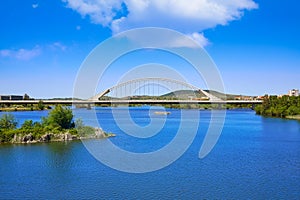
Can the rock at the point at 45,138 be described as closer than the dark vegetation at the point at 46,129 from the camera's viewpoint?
No

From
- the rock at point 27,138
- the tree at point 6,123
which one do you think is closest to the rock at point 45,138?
the rock at point 27,138

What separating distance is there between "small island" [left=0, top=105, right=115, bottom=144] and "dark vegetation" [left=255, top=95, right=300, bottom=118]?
19.4 metres

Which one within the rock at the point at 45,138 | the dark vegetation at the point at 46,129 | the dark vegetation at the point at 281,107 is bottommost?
the rock at the point at 45,138

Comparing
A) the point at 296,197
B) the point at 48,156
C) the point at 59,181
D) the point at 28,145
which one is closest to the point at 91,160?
the point at 48,156

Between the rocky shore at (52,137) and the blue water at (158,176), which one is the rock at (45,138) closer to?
the rocky shore at (52,137)

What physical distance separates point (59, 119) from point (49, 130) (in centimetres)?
131

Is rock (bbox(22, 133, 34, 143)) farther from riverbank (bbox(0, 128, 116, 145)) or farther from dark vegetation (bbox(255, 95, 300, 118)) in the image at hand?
dark vegetation (bbox(255, 95, 300, 118))

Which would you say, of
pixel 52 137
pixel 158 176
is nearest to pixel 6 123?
pixel 52 137

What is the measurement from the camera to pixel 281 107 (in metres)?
30.7

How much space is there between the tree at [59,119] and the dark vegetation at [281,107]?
20.2 metres

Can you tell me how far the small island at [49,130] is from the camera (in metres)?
13.5

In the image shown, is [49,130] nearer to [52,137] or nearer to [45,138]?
[52,137]

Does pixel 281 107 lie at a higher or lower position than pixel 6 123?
higher

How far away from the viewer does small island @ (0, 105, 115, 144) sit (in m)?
13.5
